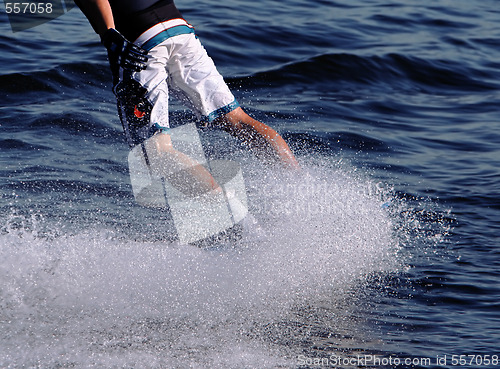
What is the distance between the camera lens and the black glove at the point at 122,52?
4.12 meters

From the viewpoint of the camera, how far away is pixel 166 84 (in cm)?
449

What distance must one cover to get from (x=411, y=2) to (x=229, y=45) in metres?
4.57

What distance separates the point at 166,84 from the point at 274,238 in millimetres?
1086

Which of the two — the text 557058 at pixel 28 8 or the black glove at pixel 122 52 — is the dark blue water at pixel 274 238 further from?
the text 557058 at pixel 28 8

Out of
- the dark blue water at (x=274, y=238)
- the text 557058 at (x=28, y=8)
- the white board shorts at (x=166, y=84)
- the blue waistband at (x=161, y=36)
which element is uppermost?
the blue waistband at (x=161, y=36)

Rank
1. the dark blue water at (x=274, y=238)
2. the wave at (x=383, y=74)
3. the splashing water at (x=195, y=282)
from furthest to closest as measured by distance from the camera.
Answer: the wave at (x=383, y=74) < the dark blue water at (x=274, y=238) < the splashing water at (x=195, y=282)

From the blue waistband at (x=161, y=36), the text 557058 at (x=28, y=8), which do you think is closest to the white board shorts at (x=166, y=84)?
the blue waistband at (x=161, y=36)

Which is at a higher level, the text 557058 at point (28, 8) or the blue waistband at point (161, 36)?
the blue waistband at point (161, 36)

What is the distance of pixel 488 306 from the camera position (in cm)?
412

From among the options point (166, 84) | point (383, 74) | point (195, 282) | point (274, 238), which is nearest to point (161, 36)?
point (166, 84)

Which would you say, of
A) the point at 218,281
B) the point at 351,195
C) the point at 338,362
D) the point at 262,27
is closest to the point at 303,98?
the point at 262,27

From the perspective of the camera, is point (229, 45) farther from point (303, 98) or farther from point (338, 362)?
point (338, 362)

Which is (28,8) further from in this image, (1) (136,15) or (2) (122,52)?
(2) (122,52)

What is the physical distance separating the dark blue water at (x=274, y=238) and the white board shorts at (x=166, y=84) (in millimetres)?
584
